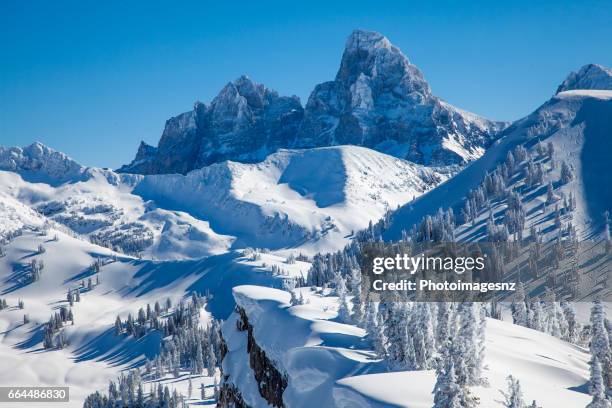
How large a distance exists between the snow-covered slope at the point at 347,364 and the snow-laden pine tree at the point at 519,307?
22.7 metres

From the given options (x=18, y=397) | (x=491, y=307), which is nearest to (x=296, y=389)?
(x=491, y=307)

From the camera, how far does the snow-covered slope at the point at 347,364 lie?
46.5m

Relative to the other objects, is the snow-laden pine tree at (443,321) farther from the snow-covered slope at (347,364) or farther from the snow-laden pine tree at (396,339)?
the snow-laden pine tree at (396,339)

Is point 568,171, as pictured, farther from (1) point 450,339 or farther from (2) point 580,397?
(1) point 450,339

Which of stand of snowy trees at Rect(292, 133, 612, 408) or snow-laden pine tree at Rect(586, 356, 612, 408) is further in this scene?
stand of snowy trees at Rect(292, 133, 612, 408)

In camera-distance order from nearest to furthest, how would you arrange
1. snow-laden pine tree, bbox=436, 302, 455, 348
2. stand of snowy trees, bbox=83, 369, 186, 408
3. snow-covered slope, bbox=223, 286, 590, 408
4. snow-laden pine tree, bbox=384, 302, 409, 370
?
1. snow-covered slope, bbox=223, 286, 590, 408
2. snow-laden pine tree, bbox=384, 302, 409, 370
3. snow-laden pine tree, bbox=436, 302, 455, 348
4. stand of snowy trees, bbox=83, 369, 186, 408

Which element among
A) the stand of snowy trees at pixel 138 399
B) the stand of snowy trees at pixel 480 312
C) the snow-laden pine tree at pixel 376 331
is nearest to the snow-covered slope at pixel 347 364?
the snow-laden pine tree at pixel 376 331

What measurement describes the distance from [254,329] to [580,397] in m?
36.7

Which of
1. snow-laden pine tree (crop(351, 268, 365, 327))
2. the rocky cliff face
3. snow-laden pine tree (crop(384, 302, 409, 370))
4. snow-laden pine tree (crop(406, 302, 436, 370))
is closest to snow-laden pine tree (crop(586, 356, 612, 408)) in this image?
snow-laden pine tree (crop(406, 302, 436, 370))

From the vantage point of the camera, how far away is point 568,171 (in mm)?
198250

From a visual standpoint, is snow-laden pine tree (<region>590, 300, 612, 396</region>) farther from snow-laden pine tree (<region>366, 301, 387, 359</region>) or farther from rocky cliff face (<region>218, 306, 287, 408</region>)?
rocky cliff face (<region>218, 306, 287, 408</region>)

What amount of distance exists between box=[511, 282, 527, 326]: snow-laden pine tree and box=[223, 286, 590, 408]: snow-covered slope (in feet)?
74.6

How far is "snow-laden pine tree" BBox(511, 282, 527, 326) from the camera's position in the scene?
4478 inches

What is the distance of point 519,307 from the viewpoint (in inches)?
4710
